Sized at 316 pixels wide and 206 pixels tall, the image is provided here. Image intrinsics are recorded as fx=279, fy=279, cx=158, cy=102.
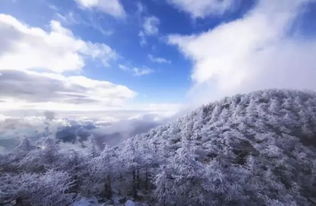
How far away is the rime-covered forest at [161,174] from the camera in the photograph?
126 ft

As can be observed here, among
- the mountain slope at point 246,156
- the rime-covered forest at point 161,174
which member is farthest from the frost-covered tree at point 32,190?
the mountain slope at point 246,156

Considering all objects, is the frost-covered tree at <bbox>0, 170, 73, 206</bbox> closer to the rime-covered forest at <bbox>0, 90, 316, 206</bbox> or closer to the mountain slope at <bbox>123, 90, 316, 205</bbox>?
the rime-covered forest at <bbox>0, 90, 316, 206</bbox>

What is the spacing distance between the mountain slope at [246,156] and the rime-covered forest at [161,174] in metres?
0.24

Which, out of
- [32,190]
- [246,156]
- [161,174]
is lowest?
[246,156]

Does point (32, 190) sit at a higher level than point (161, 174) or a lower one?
higher

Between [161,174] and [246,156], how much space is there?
270 ft

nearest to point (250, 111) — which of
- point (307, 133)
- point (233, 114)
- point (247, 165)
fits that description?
point (233, 114)

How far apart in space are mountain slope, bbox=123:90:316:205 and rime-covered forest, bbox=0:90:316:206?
0.24 metres

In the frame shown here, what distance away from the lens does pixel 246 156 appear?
122188 millimetres

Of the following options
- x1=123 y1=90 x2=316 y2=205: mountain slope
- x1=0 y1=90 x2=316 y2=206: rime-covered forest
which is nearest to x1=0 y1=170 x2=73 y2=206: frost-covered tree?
x1=0 y1=90 x2=316 y2=206: rime-covered forest

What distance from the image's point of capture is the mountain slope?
49.5 meters

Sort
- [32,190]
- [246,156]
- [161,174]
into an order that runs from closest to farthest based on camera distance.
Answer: [32,190] → [161,174] → [246,156]

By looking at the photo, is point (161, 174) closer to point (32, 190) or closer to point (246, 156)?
point (32, 190)

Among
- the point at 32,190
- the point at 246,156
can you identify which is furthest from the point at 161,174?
the point at 246,156
